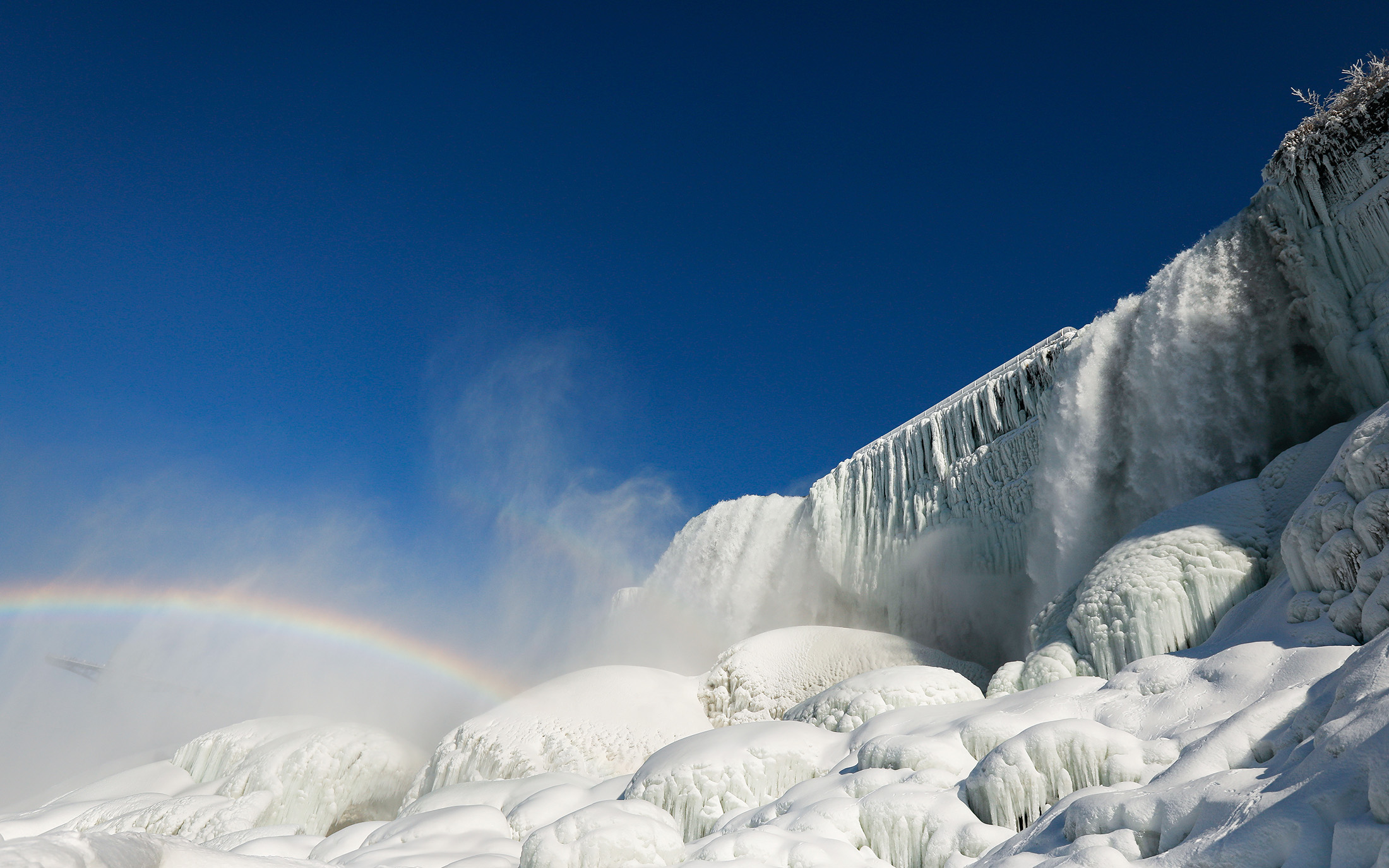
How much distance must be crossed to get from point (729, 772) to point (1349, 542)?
514 centimetres

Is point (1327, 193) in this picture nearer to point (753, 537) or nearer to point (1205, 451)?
point (1205, 451)

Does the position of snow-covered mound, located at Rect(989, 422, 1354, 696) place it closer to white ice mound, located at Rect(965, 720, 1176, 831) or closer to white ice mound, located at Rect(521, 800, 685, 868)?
white ice mound, located at Rect(965, 720, 1176, 831)

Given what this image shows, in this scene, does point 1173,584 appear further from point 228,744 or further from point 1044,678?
point 228,744

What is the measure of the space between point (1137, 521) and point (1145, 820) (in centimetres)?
1038

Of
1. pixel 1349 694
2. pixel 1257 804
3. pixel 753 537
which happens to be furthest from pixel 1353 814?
pixel 753 537

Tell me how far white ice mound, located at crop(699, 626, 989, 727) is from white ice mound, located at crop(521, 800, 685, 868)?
8560 mm

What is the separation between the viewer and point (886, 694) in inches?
346

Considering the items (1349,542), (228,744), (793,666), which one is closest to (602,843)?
(1349,542)

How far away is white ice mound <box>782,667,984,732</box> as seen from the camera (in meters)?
8.68

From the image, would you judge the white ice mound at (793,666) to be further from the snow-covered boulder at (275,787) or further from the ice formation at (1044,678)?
the snow-covered boulder at (275,787)

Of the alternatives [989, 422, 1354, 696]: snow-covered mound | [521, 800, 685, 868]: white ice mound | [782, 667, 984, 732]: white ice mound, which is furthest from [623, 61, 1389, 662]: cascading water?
[521, 800, 685, 868]: white ice mound

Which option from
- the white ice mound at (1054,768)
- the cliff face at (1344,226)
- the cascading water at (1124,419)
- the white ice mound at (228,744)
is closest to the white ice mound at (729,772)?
the white ice mound at (1054,768)

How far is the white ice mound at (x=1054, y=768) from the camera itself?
449 cm

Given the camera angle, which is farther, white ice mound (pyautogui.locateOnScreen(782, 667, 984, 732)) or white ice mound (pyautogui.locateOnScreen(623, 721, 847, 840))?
white ice mound (pyautogui.locateOnScreen(782, 667, 984, 732))
